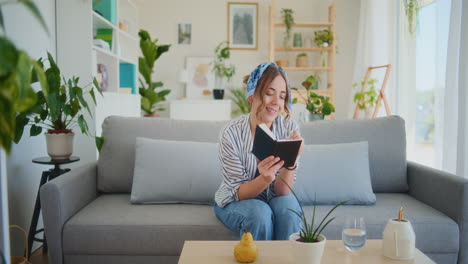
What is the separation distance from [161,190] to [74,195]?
1.32ft

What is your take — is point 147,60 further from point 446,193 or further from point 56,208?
point 446,193

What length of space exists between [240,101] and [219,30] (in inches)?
44.7

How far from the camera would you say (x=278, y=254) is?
47.4 inches

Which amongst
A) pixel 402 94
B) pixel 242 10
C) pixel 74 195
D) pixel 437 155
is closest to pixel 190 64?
pixel 242 10

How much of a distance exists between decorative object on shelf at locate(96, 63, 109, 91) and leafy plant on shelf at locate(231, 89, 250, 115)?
7.68 feet

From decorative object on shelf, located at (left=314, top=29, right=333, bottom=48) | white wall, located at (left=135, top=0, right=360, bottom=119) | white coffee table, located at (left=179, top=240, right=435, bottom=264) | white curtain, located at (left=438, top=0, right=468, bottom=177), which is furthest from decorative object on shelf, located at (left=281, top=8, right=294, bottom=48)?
white coffee table, located at (left=179, top=240, right=435, bottom=264)

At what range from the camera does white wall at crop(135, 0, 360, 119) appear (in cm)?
567

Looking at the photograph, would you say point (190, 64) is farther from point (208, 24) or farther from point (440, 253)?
point (440, 253)

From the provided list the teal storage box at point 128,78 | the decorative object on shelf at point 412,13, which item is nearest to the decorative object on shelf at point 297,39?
the decorative object on shelf at point 412,13

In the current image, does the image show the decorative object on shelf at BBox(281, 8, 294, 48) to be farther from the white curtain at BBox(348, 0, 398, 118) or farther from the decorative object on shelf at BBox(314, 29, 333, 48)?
the white curtain at BBox(348, 0, 398, 118)

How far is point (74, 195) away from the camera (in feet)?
5.72

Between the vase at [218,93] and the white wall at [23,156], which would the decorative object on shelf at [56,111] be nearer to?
the white wall at [23,156]

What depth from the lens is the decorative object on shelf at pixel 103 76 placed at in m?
3.32

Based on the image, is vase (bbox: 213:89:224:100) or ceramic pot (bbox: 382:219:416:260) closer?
ceramic pot (bbox: 382:219:416:260)
